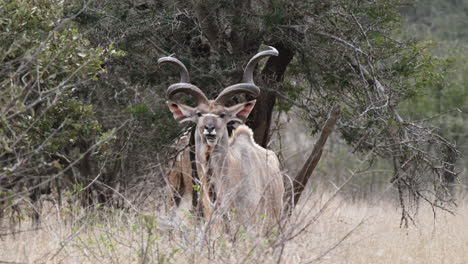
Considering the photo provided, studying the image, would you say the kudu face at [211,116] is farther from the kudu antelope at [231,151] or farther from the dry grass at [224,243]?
the dry grass at [224,243]

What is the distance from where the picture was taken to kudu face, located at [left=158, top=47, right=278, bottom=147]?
8.44 m

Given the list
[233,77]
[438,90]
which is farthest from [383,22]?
[438,90]

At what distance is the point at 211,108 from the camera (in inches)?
345

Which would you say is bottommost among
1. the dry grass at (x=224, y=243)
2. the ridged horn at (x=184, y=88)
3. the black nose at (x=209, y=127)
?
the dry grass at (x=224, y=243)

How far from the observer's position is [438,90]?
18.0 m

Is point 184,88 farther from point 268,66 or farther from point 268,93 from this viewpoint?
point 268,66

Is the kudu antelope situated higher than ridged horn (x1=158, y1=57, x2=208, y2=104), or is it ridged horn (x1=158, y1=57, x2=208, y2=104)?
ridged horn (x1=158, y1=57, x2=208, y2=104)

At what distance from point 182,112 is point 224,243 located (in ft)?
10.6

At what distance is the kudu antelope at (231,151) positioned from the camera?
8.29 m

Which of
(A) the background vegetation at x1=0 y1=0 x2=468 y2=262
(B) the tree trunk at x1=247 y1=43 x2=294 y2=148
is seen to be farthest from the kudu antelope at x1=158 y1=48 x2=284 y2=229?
(B) the tree trunk at x1=247 y1=43 x2=294 y2=148

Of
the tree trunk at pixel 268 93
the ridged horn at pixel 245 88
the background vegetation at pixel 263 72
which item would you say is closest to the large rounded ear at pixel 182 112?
the ridged horn at pixel 245 88

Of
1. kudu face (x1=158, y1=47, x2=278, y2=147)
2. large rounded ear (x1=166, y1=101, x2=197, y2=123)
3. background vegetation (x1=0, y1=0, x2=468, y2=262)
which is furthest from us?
background vegetation (x1=0, y1=0, x2=468, y2=262)

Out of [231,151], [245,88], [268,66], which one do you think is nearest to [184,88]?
[245,88]

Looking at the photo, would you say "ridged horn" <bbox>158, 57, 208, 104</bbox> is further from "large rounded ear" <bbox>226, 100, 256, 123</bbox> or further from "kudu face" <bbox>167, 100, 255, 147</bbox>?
"large rounded ear" <bbox>226, 100, 256, 123</bbox>
